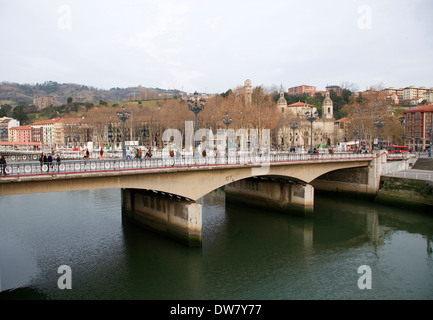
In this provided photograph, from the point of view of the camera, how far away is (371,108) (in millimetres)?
55281

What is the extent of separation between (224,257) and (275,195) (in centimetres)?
1116

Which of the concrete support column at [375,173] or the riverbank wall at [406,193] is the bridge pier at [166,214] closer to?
the riverbank wall at [406,193]

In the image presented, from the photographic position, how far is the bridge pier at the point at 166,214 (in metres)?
19.0

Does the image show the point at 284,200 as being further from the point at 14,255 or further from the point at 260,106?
the point at 260,106

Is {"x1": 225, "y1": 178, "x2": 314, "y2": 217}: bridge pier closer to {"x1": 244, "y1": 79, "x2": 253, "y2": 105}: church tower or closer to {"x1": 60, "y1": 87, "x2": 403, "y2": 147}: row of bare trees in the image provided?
{"x1": 60, "y1": 87, "x2": 403, "y2": 147}: row of bare trees

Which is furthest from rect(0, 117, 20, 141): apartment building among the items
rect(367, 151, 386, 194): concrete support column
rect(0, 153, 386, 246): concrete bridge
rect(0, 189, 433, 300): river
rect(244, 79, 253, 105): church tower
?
rect(367, 151, 386, 194): concrete support column

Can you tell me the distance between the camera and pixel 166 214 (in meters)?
20.6

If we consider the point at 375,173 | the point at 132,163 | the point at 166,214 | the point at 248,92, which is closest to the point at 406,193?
the point at 375,173

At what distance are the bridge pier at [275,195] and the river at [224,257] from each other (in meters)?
0.92

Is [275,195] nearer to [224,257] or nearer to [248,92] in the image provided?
[224,257]

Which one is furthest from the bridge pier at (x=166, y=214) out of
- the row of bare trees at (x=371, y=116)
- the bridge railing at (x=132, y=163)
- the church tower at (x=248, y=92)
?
the row of bare trees at (x=371, y=116)

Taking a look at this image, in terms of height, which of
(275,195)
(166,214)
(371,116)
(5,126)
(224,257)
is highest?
(5,126)

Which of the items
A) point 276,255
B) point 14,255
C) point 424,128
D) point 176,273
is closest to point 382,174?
point 276,255

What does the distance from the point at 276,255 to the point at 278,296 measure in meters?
4.75
